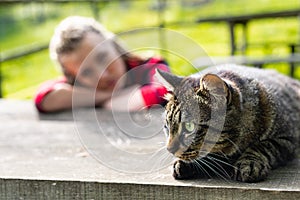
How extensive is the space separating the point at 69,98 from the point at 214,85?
1562mm

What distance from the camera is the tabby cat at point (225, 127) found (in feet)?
7.75

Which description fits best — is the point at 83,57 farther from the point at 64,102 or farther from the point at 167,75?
the point at 167,75

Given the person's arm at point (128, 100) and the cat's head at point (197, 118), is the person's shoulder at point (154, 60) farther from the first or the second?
the cat's head at point (197, 118)

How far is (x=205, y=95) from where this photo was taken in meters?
2.37

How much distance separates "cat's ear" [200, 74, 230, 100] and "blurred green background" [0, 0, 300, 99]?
415cm

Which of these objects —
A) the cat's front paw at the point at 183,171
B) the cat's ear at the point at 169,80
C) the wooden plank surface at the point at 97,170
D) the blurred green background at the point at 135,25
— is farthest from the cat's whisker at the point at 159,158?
the blurred green background at the point at 135,25

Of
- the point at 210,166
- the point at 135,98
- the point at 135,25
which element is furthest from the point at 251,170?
the point at 135,25

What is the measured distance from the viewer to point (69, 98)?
3756 mm

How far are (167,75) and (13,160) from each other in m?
0.82

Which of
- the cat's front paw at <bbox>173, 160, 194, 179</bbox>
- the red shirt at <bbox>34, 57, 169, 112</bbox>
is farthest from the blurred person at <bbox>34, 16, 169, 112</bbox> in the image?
the cat's front paw at <bbox>173, 160, 194, 179</bbox>

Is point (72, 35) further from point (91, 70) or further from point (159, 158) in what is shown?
point (159, 158)

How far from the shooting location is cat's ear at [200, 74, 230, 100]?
233 centimetres

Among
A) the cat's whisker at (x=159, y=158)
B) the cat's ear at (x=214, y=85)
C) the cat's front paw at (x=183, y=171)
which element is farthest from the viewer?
the cat's whisker at (x=159, y=158)

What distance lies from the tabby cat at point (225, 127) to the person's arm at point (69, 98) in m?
1.15
